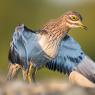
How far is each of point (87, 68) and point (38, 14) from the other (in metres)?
11.4

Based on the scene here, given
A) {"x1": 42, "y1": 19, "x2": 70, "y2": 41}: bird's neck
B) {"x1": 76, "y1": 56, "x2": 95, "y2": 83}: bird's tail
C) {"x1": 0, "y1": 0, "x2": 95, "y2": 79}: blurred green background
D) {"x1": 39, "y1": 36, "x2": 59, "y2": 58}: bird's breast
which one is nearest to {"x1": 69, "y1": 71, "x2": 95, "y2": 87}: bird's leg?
{"x1": 76, "y1": 56, "x2": 95, "y2": 83}: bird's tail

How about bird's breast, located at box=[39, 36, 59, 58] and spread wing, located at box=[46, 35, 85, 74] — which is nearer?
bird's breast, located at box=[39, 36, 59, 58]

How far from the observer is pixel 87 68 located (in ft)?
14.6

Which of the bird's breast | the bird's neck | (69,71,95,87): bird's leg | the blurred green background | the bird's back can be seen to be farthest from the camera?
the blurred green background

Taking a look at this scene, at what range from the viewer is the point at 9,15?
15.7 m

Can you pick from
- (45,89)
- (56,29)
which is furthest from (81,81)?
→ (56,29)

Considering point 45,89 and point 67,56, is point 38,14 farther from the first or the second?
point 45,89

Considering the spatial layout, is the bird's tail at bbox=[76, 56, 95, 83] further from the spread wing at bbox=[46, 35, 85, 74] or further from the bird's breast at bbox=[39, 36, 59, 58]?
the bird's breast at bbox=[39, 36, 59, 58]

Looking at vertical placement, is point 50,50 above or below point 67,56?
above

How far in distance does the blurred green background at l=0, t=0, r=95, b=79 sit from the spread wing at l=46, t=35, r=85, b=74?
6634 mm

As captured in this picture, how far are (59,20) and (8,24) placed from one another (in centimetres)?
974

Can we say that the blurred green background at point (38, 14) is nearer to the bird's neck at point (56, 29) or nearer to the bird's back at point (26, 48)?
the bird's neck at point (56, 29)

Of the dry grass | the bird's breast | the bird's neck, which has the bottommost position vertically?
the bird's breast

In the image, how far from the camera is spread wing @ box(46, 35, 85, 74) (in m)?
4.80
